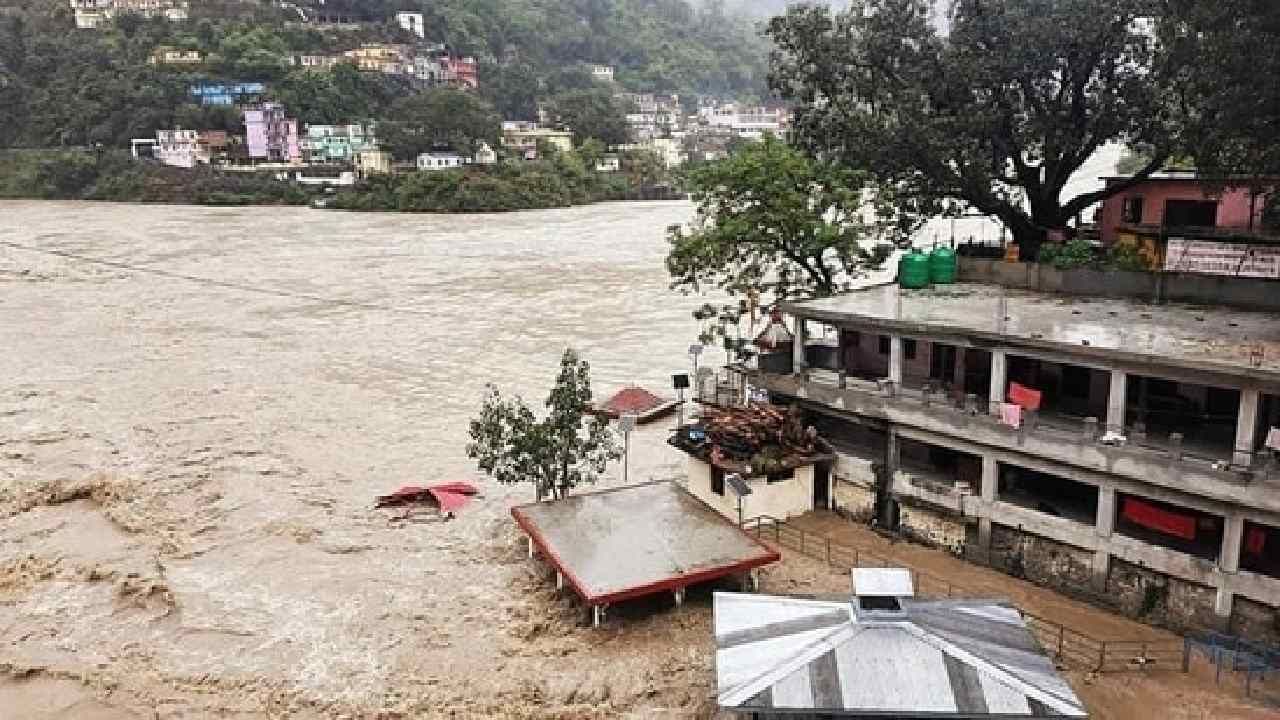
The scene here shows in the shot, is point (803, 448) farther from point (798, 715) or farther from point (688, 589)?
point (798, 715)

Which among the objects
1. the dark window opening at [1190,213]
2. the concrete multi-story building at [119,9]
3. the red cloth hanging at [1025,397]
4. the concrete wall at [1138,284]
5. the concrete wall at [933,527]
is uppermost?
the concrete multi-story building at [119,9]

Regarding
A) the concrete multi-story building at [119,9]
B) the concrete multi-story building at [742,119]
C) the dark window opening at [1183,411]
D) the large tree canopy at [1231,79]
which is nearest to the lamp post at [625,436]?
the dark window opening at [1183,411]

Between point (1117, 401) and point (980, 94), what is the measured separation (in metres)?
9.45

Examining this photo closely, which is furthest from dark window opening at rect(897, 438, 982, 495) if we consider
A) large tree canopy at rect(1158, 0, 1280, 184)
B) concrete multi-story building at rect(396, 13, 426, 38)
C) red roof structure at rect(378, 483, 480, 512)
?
concrete multi-story building at rect(396, 13, 426, 38)

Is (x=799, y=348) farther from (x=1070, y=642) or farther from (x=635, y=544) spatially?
(x=1070, y=642)

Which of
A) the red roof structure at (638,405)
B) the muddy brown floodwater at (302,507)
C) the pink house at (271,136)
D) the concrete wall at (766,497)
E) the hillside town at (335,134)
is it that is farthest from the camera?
the pink house at (271,136)

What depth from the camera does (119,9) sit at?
343 ft

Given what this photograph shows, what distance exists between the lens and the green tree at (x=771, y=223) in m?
21.2

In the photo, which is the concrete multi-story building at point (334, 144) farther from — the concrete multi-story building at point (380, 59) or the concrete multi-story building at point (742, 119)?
the concrete multi-story building at point (742, 119)

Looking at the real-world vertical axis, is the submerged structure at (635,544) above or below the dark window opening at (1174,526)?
below

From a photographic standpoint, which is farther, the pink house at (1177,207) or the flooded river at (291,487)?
the pink house at (1177,207)

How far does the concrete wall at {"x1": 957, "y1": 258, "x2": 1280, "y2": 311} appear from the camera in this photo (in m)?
17.0

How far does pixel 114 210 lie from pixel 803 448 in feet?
233

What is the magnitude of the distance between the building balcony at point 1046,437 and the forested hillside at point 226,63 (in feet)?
256
